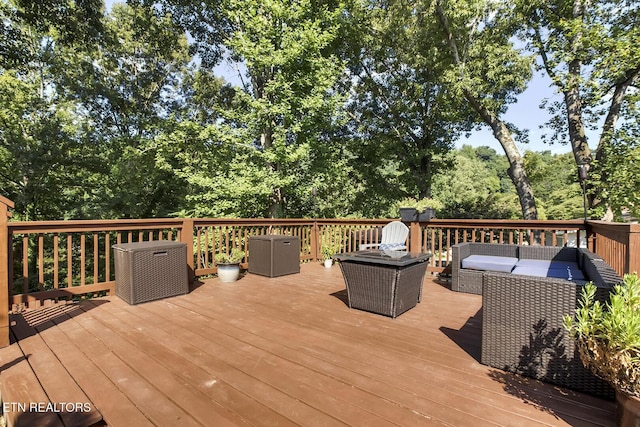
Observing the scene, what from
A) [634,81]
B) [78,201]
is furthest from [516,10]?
[78,201]

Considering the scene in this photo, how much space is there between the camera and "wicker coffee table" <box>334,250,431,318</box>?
2.93m

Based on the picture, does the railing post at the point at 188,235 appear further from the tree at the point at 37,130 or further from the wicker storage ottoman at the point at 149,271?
the tree at the point at 37,130

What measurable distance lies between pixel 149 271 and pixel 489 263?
3697 millimetres

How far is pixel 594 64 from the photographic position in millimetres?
9289

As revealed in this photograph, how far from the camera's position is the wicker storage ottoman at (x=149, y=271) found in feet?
10.8

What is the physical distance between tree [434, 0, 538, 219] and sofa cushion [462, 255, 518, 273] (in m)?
7.64

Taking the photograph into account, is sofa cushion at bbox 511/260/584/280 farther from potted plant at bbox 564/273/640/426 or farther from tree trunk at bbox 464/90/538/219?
tree trunk at bbox 464/90/538/219

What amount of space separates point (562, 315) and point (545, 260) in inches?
86.7

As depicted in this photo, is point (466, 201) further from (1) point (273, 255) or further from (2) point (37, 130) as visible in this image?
(2) point (37, 130)

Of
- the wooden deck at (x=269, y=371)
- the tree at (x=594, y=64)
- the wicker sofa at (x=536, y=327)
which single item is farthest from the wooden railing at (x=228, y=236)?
the tree at (x=594, y=64)

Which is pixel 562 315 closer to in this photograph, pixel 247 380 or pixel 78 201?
pixel 247 380

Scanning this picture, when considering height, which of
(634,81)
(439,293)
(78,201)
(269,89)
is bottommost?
(439,293)

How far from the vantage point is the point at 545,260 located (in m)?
3.64

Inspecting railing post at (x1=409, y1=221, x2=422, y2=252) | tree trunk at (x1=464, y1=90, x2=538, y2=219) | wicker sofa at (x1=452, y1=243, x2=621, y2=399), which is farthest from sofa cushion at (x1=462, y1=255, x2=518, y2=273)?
tree trunk at (x1=464, y1=90, x2=538, y2=219)
